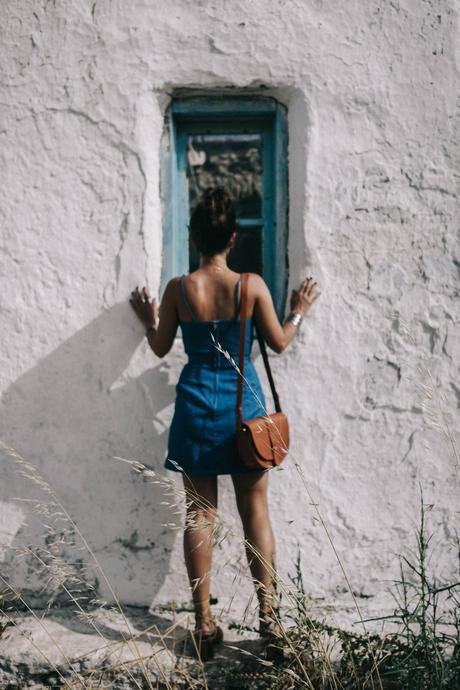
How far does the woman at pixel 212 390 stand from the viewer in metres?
2.51

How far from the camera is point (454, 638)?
2289mm

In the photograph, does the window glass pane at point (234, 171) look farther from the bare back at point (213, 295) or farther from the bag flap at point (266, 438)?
the bag flap at point (266, 438)

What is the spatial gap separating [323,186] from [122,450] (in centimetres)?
152

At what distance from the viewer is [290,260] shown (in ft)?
9.85

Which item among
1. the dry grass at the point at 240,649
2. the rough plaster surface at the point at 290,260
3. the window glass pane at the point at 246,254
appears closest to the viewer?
the dry grass at the point at 240,649

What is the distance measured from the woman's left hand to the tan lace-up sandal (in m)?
1.21

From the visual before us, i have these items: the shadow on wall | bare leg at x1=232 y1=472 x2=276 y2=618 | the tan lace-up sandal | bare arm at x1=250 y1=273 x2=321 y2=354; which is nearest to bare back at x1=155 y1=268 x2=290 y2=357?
bare arm at x1=250 y1=273 x2=321 y2=354

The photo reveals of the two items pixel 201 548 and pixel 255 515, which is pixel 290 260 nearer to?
pixel 255 515

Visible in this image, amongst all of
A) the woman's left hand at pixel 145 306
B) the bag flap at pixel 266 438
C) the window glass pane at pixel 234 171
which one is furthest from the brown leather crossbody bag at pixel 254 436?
the window glass pane at pixel 234 171

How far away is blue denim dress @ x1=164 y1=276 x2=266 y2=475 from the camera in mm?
2510

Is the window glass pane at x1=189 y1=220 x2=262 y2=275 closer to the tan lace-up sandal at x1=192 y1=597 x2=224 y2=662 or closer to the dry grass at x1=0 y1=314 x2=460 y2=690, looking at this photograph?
the dry grass at x1=0 y1=314 x2=460 y2=690

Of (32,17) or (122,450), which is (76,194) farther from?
(122,450)

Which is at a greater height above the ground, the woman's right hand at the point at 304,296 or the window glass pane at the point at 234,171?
the window glass pane at the point at 234,171

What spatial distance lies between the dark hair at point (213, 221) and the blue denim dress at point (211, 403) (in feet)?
0.60
